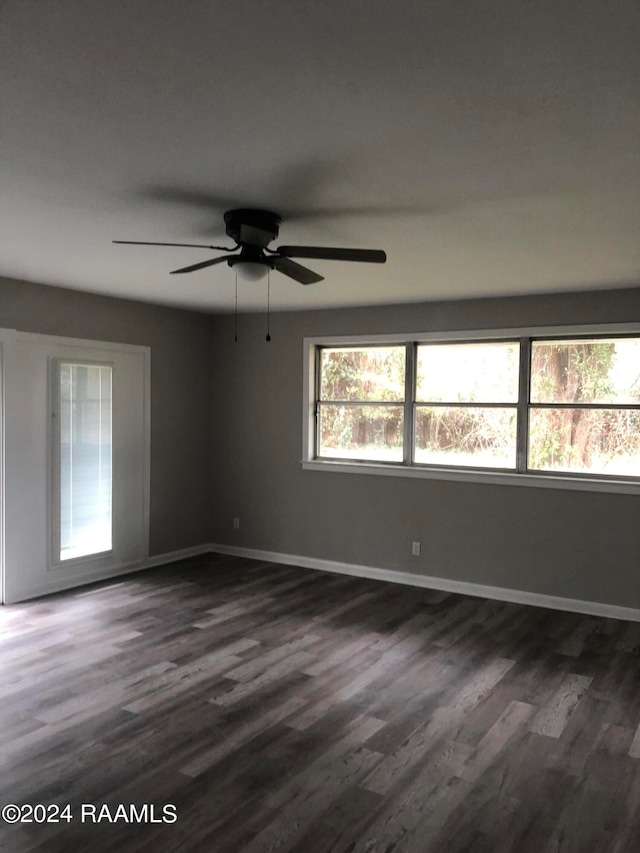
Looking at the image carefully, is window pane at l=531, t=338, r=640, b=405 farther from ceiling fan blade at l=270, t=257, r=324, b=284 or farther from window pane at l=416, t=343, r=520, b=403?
ceiling fan blade at l=270, t=257, r=324, b=284

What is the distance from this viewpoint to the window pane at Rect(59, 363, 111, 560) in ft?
18.0

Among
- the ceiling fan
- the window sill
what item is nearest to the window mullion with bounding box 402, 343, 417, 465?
the window sill

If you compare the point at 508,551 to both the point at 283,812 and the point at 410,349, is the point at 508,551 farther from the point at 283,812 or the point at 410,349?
the point at 283,812

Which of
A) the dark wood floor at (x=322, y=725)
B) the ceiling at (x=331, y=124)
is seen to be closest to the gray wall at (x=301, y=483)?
the dark wood floor at (x=322, y=725)

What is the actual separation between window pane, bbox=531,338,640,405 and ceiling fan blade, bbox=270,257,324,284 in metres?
2.57

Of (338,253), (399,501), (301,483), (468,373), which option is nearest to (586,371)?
(468,373)

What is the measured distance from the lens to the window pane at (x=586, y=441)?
5051mm

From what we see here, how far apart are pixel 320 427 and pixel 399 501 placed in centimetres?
110

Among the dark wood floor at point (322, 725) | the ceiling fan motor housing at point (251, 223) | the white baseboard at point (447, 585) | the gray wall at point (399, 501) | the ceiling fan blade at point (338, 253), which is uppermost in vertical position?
the ceiling fan motor housing at point (251, 223)

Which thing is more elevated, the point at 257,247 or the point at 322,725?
the point at 257,247

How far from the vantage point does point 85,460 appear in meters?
5.65

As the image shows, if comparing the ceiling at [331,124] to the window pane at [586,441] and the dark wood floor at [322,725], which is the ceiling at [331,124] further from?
the dark wood floor at [322,725]

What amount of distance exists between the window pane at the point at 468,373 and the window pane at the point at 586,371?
0.20 metres

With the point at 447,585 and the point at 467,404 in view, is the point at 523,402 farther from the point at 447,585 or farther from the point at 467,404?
the point at 447,585
